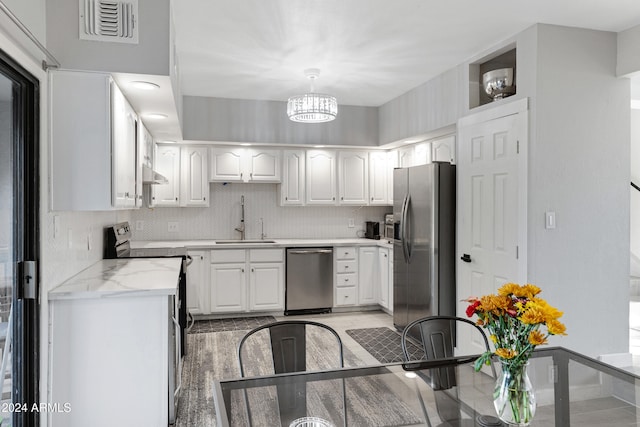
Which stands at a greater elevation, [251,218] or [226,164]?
[226,164]

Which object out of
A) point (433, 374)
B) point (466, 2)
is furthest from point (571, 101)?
point (433, 374)

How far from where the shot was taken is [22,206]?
6.93 ft

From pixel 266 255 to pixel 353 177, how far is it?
61.6 inches

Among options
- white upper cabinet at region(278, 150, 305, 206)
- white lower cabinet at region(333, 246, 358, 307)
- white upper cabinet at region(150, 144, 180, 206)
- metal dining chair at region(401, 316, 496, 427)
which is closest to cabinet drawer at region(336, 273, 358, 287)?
white lower cabinet at region(333, 246, 358, 307)

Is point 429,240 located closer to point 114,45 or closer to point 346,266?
point 346,266

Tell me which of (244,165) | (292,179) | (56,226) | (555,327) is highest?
(244,165)

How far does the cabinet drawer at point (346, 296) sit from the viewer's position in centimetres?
557

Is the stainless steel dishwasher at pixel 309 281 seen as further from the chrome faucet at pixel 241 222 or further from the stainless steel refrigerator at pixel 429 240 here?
the stainless steel refrigerator at pixel 429 240

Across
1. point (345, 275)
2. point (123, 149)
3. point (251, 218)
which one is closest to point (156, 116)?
point (123, 149)

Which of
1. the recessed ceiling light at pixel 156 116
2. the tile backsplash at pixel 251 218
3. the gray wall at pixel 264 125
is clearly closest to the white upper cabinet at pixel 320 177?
the gray wall at pixel 264 125

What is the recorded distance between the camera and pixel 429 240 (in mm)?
4148

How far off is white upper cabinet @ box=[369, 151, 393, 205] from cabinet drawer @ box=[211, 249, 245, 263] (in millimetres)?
1865

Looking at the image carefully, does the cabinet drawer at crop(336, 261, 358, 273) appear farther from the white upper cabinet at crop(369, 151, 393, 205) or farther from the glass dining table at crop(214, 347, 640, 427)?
the glass dining table at crop(214, 347, 640, 427)

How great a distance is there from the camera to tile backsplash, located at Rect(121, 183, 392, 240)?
5.56 metres
